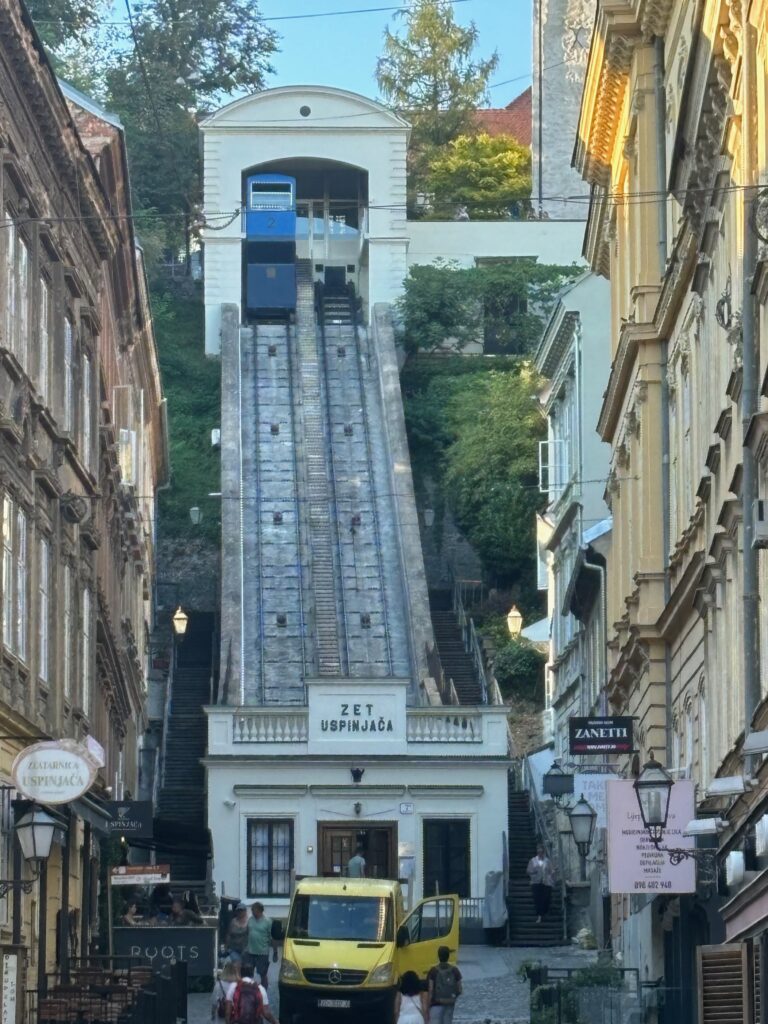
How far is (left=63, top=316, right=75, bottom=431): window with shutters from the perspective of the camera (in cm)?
3033

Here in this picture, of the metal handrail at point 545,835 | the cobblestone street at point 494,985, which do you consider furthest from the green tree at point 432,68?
the cobblestone street at point 494,985

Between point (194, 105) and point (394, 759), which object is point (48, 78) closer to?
point (394, 759)

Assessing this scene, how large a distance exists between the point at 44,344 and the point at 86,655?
A: 20.7 ft

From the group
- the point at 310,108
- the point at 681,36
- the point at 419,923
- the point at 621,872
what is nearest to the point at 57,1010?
the point at 621,872

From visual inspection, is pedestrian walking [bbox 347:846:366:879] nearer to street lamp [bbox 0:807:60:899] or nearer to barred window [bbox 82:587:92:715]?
barred window [bbox 82:587:92:715]

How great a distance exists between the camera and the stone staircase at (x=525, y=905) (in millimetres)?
40844

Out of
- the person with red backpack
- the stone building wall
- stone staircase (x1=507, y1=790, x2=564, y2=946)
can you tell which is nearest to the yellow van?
the person with red backpack

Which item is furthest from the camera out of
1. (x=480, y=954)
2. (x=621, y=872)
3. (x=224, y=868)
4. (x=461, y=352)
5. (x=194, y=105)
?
(x=194, y=105)

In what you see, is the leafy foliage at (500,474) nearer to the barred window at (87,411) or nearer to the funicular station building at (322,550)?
the funicular station building at (322,550)

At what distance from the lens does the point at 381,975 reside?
96.8ft

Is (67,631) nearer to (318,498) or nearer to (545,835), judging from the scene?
(545,835)

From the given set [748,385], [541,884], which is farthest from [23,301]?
[541,884]

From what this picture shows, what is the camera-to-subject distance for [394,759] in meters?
43.8

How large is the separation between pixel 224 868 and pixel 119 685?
13.7 feet
